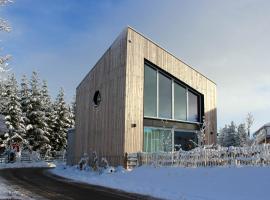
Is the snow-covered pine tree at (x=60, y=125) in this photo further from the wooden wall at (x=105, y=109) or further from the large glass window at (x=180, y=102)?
the large glass window at (x=180, y=102)

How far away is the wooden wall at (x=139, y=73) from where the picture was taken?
25625 millimetres

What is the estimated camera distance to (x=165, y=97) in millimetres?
28859

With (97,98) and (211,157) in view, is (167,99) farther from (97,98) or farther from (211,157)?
(211,157)

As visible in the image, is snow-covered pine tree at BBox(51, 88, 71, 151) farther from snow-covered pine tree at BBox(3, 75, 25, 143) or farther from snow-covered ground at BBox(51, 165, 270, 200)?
snow-covered ground at BBox(51, 165, 270, 200)

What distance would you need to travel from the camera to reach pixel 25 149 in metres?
52.8

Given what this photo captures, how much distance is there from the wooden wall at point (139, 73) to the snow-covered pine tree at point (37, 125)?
2893 cm

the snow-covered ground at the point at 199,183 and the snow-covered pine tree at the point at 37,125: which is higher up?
the snow-covered pine tree at the point at 37,125

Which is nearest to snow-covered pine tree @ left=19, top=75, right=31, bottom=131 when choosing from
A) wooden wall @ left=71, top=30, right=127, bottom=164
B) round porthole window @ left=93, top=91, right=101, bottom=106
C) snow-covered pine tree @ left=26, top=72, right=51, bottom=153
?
snow-covered pine tree @ left=26, top=72, right=51, bottom=153

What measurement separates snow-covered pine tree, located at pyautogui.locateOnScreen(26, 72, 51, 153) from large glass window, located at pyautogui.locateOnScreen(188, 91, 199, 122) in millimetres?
28125

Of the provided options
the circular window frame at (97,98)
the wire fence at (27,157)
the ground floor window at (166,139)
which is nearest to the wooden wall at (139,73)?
the ground floor window at (166,139)

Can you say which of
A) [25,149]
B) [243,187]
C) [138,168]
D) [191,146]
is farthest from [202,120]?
[25,149]

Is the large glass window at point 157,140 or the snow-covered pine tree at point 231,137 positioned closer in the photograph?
the large glass window at point 157,140

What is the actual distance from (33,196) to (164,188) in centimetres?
561

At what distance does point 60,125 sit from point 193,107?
32618 mm
